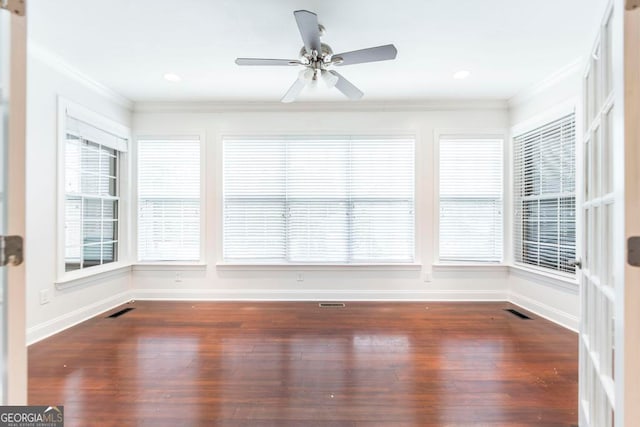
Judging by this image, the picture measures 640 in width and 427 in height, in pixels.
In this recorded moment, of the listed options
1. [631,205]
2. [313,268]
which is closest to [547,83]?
[631,205]

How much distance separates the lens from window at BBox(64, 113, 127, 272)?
3.19m

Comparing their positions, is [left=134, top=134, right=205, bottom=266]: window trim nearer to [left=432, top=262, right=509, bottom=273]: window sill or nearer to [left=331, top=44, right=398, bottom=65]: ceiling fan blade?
[left=331, top=44, right=398, bottom=65]: ceiling fan blade

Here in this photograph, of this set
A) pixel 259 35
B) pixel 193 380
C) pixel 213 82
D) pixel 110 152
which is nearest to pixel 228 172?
pixel 213 82

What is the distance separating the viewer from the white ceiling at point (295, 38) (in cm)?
222

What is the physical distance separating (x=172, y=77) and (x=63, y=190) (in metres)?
1.56

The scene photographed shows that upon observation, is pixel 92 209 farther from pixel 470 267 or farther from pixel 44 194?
pixel 470 267

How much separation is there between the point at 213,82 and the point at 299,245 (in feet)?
7.14

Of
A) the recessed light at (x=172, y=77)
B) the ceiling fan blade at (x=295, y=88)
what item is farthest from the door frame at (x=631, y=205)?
the recessed light at (x=172, y=77)

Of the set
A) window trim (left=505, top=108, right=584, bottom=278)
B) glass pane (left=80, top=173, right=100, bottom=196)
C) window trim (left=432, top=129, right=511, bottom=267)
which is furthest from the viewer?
window trim (left=432, top=129, right=511, bottom=267)

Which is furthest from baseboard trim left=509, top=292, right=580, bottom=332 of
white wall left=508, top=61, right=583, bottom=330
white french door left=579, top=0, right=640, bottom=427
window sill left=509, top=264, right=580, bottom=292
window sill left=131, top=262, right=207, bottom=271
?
window sill left=131, top=262, right=207, bottom=271

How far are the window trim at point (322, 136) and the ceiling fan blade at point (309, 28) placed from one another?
1.81m

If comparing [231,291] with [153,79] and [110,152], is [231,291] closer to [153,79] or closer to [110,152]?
[110,152]

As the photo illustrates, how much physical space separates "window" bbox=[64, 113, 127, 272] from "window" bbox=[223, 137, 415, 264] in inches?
53.2

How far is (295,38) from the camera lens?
260 centimetres
